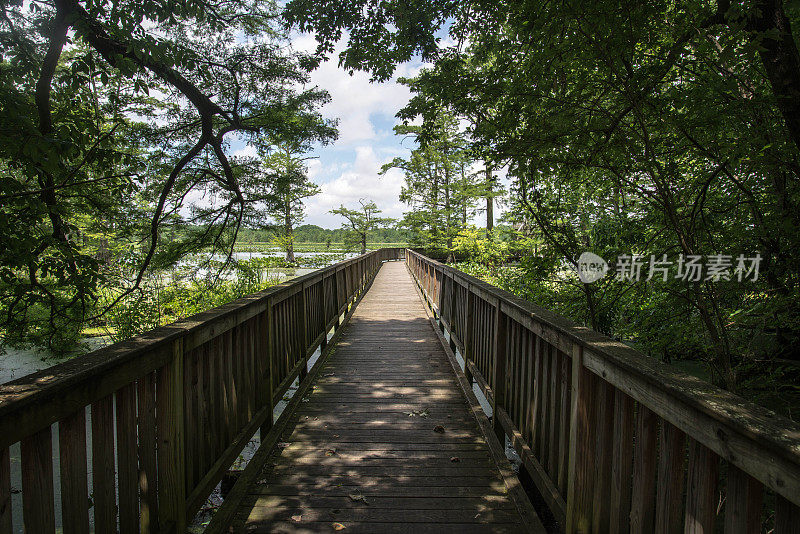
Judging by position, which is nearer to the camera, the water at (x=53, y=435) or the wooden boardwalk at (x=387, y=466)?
Result: the wooden boardwalk at (x=387, y=466)

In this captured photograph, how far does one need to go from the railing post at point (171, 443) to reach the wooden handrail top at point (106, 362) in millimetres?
115

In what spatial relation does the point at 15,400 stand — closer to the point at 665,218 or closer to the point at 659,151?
the point at 665,218

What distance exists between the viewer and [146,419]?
5.97 feet

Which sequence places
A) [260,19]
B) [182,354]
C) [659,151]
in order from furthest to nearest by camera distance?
[260,19], [659,151], [182,354]

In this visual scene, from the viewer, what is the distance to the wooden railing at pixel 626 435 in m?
0.97

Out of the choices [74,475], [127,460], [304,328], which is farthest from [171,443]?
[304,328]

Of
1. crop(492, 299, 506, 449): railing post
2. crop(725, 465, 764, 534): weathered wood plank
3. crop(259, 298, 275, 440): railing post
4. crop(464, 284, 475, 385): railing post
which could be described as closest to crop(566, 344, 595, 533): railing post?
crop(725, 465, 764, 534): weathered wood plank

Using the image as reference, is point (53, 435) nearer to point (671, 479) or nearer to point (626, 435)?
point (626, 435)

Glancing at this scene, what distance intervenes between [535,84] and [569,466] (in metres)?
2.88

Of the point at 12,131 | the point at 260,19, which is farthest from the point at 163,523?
the point at 260,19

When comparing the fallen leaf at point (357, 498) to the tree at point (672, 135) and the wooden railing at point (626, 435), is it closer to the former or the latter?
the wooden railing at point (626, 435)

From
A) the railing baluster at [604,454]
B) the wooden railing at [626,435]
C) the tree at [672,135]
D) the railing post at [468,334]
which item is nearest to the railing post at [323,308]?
the railing post at [468,334]

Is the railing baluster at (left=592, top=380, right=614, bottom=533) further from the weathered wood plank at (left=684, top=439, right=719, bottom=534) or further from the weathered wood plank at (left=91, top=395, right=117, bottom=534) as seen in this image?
the weathered wood plank at (left=91, top=395, right=117, bottom=534)

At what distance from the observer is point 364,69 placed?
20.7ft
